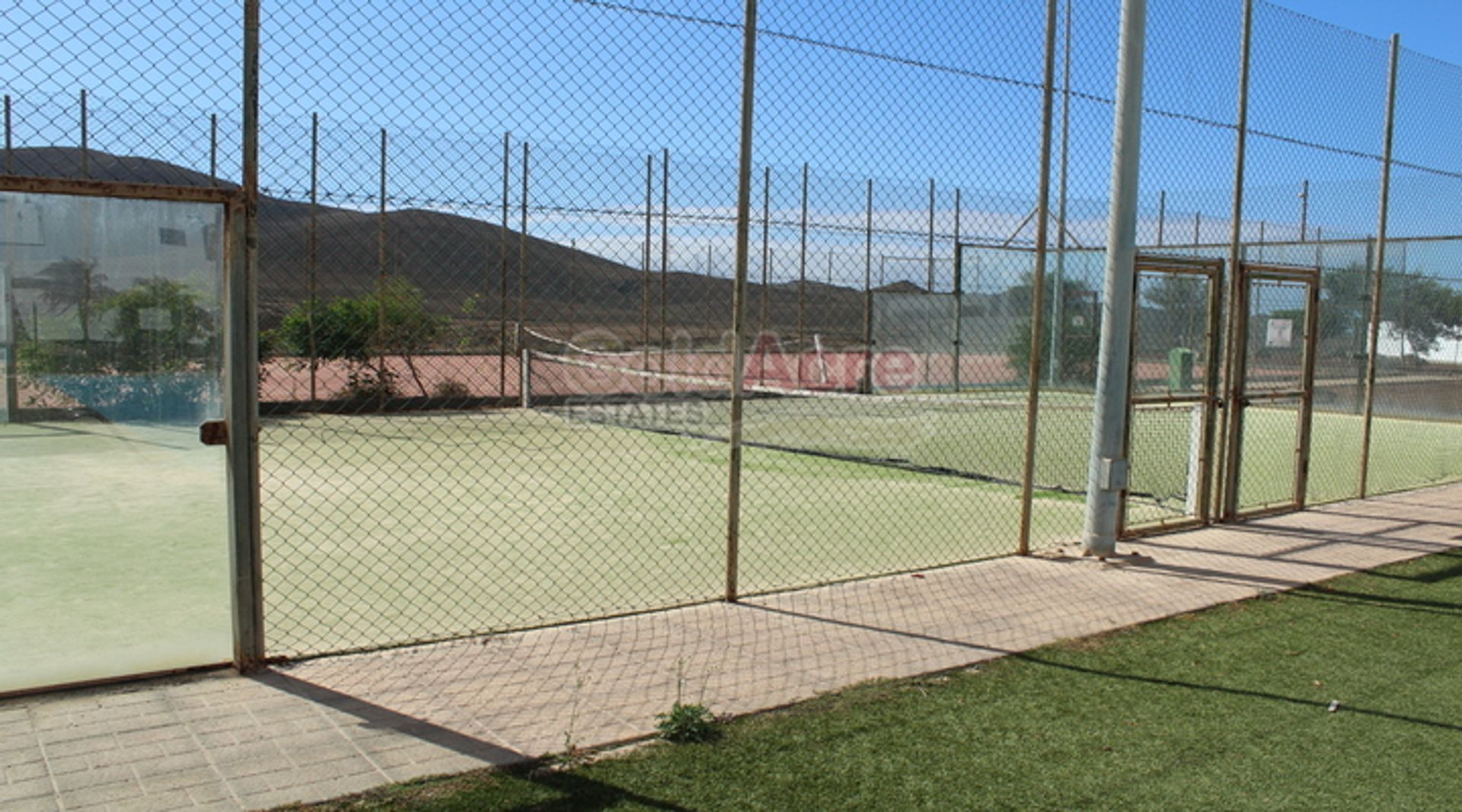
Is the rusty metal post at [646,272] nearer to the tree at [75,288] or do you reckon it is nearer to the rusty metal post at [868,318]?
the rusty metal post at [868,318]

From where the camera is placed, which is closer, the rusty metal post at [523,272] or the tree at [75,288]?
the tree at [75,288]

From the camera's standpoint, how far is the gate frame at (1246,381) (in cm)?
842

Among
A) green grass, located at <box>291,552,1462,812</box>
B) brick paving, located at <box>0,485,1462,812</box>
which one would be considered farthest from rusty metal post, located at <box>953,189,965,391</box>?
green grass, located at <box>291,552,1462,812</box>

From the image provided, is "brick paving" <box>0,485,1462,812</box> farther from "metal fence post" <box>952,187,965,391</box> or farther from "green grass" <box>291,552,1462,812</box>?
"metal fence post" <box>952,187,965,391</box>

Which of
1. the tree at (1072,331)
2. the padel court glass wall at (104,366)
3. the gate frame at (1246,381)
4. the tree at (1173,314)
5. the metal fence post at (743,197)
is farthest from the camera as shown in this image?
the tree at (1072,331)

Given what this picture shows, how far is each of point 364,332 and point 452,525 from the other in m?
9.50

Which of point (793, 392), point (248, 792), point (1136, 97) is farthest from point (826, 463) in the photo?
point (248, 792)

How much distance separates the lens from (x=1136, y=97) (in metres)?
7.03

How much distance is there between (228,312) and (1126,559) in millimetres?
5600

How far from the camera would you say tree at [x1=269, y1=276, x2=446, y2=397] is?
52.6 ft

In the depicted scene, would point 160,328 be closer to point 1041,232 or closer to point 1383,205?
point 1041,232

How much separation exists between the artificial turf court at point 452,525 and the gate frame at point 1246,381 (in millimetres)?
737

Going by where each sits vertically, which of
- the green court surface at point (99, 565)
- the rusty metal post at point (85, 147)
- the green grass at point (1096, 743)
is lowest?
the green grass at point (1096, 743)

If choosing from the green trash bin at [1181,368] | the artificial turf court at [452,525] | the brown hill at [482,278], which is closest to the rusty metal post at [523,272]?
the brown hill at [482,278]
